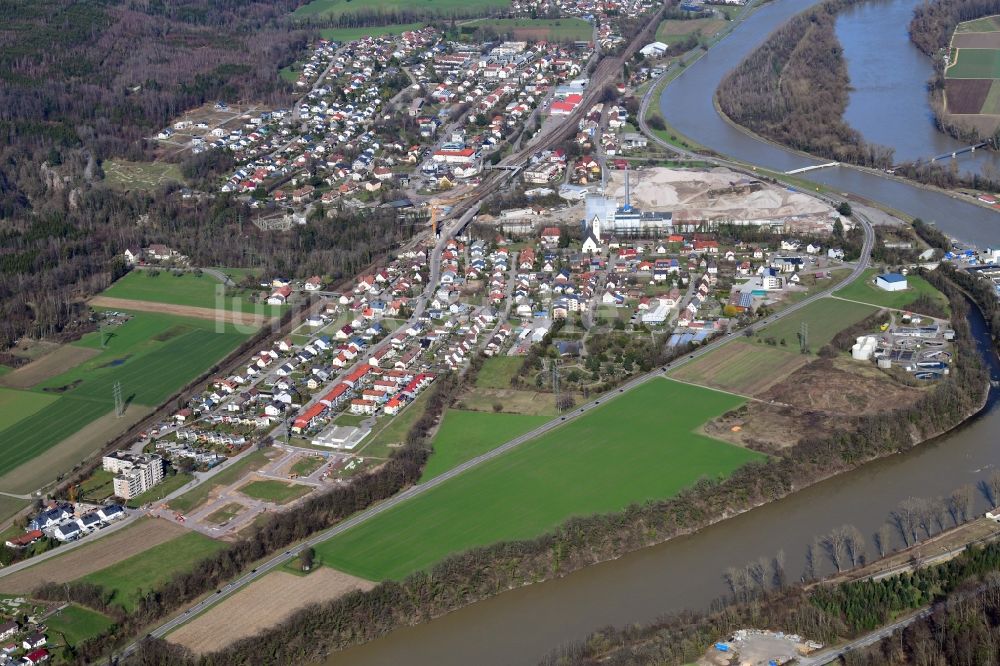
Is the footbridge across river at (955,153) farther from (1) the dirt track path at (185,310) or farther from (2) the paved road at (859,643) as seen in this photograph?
(2) the paved road at (859,643)

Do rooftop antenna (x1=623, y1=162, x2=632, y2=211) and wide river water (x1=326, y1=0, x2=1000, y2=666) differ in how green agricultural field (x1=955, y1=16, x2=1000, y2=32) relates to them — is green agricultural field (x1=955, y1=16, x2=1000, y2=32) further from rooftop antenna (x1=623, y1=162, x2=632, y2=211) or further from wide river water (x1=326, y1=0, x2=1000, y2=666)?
wide river water (x1=326, y1=0, x2=1000, y2=666)

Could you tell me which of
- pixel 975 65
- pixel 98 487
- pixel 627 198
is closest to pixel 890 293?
pixel 627 198

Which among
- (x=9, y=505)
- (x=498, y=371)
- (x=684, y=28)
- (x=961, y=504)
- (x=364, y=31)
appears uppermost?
(x=684, y=28)

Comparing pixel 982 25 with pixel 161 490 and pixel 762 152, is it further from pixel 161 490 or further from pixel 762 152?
pixel 161 490

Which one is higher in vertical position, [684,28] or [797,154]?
[684,28]

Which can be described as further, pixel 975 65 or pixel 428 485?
pixel 975 65

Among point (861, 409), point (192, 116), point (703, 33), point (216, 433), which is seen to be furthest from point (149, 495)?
point (703, 33)
